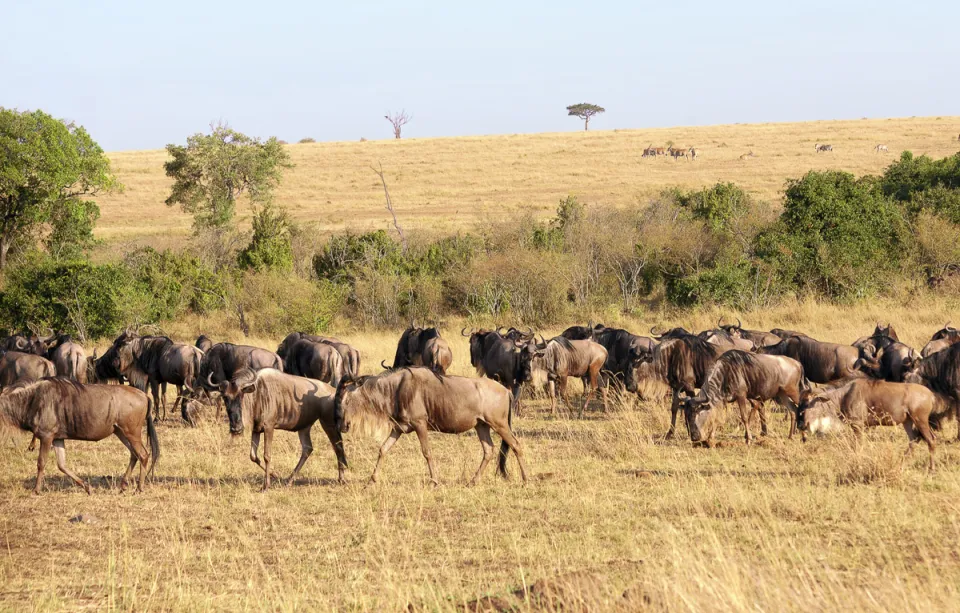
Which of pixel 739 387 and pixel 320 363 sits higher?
pixel 739 387

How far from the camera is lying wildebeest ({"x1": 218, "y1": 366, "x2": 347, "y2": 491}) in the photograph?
9.13m

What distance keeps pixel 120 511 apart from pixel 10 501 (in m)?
1.28

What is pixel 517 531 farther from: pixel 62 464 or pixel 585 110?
pixel 585 110

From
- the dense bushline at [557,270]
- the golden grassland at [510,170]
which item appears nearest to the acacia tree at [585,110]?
the golden grassland at [510,170]

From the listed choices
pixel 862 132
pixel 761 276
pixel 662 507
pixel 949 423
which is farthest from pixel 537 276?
pixel 862 132

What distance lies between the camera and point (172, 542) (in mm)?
7230

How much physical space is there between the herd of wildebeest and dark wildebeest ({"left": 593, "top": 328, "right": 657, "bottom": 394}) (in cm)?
3

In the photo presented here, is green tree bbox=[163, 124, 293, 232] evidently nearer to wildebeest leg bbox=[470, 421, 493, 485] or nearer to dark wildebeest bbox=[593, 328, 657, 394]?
dark wildebeest bbox=[593, 328, 657, 394]

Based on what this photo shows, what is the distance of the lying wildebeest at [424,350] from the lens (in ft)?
48.2

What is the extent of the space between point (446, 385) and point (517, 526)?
1902 mm

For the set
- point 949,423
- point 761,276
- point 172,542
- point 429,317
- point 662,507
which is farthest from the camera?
point 429,317

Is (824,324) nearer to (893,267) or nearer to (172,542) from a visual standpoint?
(893,267)

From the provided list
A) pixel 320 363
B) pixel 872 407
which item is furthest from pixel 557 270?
pixel 872 407

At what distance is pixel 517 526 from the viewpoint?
748cm
